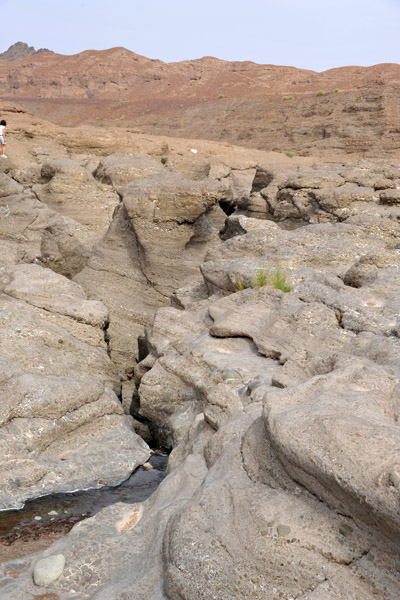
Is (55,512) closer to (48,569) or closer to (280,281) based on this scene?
(48,569)

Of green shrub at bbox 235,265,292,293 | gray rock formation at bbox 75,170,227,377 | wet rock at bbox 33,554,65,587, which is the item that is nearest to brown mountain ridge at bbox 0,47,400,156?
gray rock formation at bbox 75,170,227,377

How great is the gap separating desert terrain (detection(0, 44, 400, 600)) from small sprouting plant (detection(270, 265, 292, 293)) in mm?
31

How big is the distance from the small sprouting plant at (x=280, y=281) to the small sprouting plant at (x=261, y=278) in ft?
0.24

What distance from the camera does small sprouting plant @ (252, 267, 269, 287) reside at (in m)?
7.75

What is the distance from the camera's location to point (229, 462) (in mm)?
4090

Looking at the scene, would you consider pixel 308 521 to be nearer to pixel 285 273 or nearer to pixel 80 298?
pixel 285 273

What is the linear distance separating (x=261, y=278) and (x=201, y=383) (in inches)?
77.4

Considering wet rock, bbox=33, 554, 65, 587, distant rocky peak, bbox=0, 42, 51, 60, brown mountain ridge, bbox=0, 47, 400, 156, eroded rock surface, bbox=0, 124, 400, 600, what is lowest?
wet rock, bbox=33, 554, 65, 587

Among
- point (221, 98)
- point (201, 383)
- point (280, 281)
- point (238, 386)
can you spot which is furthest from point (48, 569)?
point (221, 98)

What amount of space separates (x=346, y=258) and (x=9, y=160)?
12.8 m

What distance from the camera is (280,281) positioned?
755 centimetres

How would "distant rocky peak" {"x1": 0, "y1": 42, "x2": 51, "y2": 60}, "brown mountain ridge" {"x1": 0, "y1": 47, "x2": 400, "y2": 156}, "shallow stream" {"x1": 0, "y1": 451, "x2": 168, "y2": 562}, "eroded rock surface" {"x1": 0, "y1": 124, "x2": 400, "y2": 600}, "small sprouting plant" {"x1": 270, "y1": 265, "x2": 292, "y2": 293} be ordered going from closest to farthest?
"eroded rock surface" {"x1": 0, "y1": 124, "x2": 400, "y2": 600}
"shallow stream" {"x1": 0, "y1": 451, "x2": 168, "y2": 562}
"small sprouting plant" {"x1": 270, "y1": 265, "x2": 292, "y2": 293}
"brown mountain ridge" {"x1": 0, "y1": 47, "x2": 400, "y2": 156}
"distant rocky peak" {"x1": 0, "y1": 42, "x2": 51, "y2": 60}

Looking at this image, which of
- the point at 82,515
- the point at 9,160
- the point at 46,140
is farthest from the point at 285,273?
the point at 46,140

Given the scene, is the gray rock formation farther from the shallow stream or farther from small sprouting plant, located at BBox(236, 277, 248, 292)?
the shallow stream
